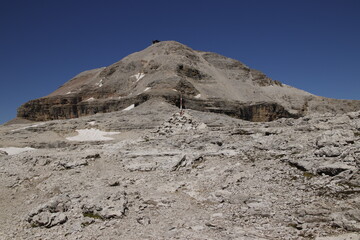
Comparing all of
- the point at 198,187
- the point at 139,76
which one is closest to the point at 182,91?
the point at 139,76

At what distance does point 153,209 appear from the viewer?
28.6ft

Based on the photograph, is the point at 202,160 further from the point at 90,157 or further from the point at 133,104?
the point at 133,104

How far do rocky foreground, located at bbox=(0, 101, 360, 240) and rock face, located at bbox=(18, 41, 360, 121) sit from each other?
38.2 m

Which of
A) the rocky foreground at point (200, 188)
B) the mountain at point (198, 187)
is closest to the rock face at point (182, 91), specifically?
the mountain at point (198, 187)

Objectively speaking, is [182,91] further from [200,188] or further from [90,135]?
[200,188]

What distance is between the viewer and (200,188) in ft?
33.3

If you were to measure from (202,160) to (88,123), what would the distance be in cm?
3183

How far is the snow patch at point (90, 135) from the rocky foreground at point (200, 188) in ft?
55.1

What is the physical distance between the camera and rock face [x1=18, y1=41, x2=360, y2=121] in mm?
57812

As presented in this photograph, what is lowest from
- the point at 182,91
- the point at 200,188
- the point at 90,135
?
the point at 200,188

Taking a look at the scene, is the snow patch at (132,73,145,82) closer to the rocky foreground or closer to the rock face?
the rock face

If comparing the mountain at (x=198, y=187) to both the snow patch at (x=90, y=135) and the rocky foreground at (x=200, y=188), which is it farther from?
the snow patch at (x=90, y=135)

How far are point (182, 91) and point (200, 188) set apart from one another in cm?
4937

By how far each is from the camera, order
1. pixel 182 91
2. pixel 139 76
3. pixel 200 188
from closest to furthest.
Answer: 1. pixel 200 188
2. pixel 182 91
3. pixel 139 76
